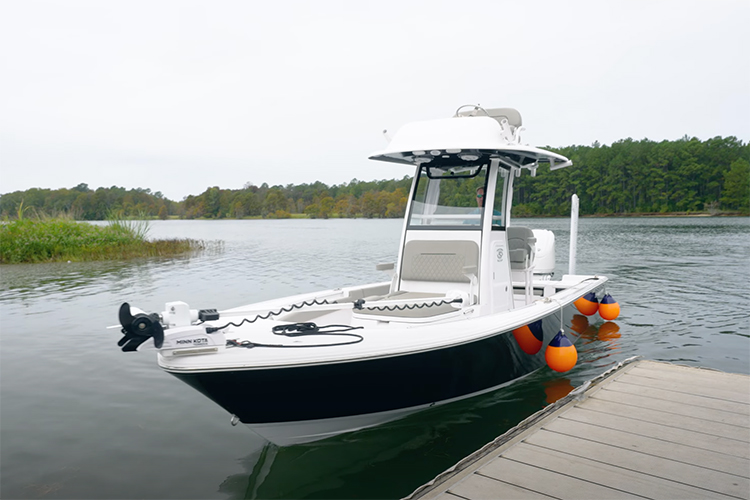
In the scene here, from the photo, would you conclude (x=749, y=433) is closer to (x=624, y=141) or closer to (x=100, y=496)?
(x=100, y=496)

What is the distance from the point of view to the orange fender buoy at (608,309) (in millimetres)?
9375

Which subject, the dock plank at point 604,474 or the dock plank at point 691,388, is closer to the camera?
the dock plank at point 604,474

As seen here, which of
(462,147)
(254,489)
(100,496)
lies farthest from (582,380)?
(100,496)

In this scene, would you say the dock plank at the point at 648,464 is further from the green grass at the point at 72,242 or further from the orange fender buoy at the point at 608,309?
the green grass at the point at 72,242

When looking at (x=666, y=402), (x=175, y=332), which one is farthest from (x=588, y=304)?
(x=175, y=332)

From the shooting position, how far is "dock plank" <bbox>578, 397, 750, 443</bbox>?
3.82 m

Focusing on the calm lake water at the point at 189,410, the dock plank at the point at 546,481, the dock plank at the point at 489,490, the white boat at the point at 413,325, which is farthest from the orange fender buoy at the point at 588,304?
the dock plank at the point at 489,490

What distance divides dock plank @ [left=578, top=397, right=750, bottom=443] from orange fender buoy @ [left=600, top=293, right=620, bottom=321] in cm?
529

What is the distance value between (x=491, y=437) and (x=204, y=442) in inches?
108

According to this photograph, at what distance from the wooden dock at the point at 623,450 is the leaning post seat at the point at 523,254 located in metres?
2.09

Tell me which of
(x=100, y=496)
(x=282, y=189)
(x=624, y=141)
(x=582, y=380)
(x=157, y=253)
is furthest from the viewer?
(x=282, y=189)

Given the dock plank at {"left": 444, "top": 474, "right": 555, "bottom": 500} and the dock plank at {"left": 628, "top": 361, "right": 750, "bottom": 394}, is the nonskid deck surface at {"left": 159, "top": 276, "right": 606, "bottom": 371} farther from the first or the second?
the dock plank at {"left": 444, "top": 474, "right": 555, "bottom": 500}

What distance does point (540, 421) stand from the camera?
411 cm

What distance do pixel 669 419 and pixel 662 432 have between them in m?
0.31
